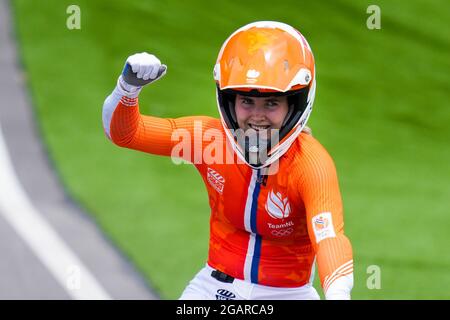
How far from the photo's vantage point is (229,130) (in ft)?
24.1

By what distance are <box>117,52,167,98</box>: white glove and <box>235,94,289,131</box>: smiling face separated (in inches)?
22.1

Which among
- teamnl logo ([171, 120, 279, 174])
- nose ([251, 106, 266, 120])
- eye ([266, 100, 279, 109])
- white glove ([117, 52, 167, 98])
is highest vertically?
white glove ([117, 52, 167, 98])

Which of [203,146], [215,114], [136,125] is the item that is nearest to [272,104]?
[203,146]

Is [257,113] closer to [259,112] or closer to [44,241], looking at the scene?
[259,112]

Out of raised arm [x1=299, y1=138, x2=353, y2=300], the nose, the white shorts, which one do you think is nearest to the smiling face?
the nose

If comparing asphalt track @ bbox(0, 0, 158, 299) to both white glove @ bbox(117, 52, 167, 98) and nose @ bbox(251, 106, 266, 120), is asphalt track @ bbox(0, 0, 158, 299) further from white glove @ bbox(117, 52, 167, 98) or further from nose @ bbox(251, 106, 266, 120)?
nose @ bbox(251, 106, 266, 120)

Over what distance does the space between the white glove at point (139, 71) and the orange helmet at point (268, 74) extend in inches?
16.3

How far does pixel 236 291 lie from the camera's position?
789 cm

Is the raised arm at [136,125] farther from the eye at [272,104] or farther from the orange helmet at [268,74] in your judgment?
the eye at [272,104]

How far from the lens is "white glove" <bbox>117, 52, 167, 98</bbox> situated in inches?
283

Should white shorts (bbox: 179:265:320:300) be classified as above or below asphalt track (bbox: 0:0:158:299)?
above

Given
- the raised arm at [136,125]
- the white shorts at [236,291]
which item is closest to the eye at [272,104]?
the raised arm at [136,125]
